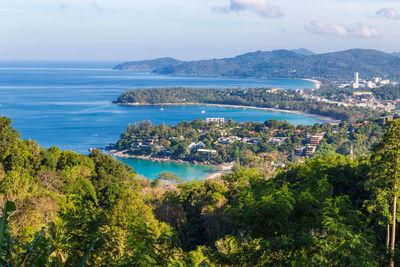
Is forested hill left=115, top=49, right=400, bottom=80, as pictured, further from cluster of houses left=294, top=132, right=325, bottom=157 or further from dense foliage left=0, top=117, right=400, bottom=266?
dense foliage left=0, top=117, right=400, bottom=266

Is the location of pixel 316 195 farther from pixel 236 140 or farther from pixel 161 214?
pixel 236 140

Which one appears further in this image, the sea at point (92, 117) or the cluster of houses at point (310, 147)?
the sea at point (92, 117)

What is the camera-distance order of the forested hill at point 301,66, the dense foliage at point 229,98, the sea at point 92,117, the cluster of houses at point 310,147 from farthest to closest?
the forested hill at point 301,66, the dense foliage at point 229,98, the sea at point 92,117, the cluster of houses at point 310,147

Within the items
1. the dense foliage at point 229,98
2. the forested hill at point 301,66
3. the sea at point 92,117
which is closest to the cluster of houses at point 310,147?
the sea at point 92,117

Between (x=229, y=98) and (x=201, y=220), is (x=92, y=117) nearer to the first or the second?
(x=229, y=98)

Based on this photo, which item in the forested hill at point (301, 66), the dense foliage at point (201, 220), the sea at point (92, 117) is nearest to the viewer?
the dense foliage at point (201, 220)

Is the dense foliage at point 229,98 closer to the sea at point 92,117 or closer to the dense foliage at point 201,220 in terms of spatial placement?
the sea at point 92,117
